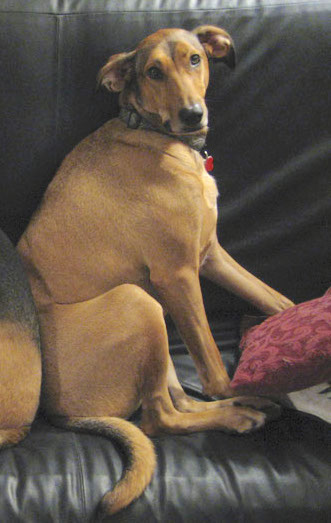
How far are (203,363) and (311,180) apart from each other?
67 centimetres

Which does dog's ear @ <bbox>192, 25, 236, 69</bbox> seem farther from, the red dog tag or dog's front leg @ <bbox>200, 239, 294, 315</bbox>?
dog's front leg @ <bbox>200, 239, 294, 315</bbox>

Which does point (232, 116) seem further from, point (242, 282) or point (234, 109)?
point (242, 282)

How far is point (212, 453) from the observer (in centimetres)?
151

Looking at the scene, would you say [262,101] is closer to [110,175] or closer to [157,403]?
[110,175]

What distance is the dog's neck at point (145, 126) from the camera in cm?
188

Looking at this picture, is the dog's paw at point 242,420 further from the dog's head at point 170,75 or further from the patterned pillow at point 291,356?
the dog's head at point 170,75

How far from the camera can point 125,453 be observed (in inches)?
59.0

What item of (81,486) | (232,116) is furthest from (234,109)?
(81,486)

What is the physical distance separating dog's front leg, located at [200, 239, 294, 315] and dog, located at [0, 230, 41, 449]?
0.60m

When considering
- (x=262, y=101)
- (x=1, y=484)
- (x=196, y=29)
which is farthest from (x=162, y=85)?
(x=1, y=484)

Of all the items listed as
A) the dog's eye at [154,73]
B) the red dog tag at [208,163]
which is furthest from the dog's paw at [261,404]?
the dog's eye at [154,73]

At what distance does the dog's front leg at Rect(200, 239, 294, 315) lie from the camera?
2.02 metres

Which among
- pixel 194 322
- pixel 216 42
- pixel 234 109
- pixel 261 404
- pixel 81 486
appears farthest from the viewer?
pixel 234 109

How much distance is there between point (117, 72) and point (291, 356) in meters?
0.90
